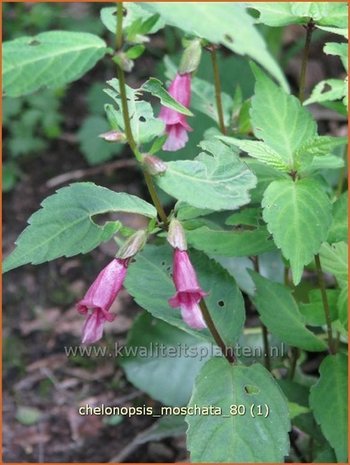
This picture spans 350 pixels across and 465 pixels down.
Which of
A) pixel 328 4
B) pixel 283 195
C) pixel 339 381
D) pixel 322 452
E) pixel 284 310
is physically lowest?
pixel 322 452

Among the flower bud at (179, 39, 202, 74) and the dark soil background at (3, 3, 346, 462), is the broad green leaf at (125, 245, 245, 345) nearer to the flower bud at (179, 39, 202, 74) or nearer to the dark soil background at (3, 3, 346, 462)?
the flower bud at (179, 39, 202, 74)

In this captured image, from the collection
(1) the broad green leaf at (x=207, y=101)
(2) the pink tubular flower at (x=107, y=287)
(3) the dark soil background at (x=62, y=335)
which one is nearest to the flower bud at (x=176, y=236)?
(2) the pink tubular flower at (x=107, y=287)

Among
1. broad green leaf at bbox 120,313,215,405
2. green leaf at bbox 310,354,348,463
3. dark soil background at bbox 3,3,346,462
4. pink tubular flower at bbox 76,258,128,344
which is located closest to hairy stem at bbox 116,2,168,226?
pink tubular flower at bbox 76,258,128,344

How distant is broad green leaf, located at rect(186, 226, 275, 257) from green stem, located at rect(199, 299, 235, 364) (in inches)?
4.8

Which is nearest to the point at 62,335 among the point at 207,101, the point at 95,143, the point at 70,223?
the point at 95,143

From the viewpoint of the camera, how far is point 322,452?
72.2 inches

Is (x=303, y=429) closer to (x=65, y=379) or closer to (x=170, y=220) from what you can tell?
(x=170, y=220)

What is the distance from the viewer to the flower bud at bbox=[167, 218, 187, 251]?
4.53ft

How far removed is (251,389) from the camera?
1578 millimetres

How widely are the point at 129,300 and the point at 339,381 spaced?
1.35 meters

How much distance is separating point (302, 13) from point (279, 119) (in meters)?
0.22

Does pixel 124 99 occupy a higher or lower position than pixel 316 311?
higher

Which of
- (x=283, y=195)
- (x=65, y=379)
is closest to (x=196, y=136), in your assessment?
(x=65, y=379)

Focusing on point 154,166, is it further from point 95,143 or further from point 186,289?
point 95,143
